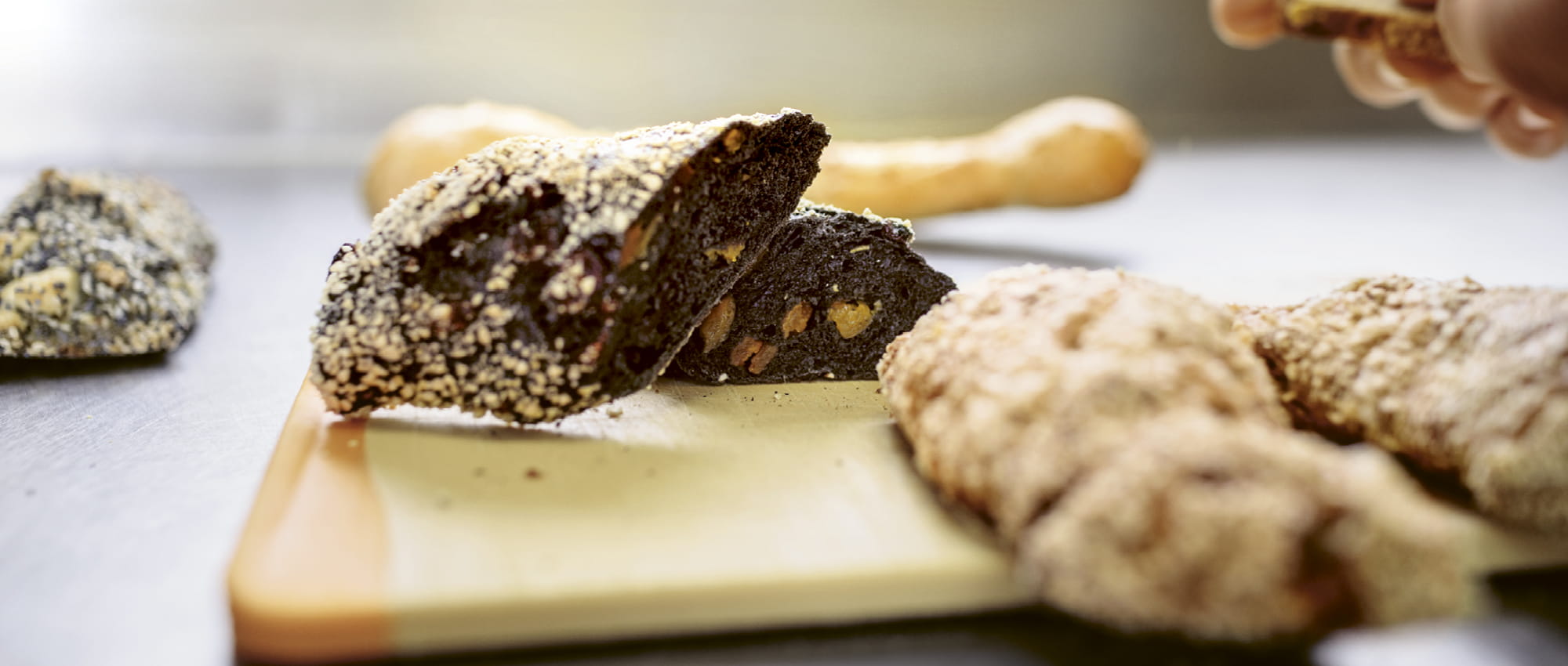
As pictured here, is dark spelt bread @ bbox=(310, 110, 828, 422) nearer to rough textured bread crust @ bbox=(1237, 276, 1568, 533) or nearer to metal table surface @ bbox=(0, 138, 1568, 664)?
metal table surface @ bbox=(0, 138, 1568, 664)

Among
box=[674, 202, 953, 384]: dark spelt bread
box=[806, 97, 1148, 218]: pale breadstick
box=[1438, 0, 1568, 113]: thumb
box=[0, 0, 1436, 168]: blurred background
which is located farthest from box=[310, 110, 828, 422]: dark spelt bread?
box=[0, 0, 1436, 168]: blurred background

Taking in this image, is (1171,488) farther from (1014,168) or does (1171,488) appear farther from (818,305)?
(1014,168)

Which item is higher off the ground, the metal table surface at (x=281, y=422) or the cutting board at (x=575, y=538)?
the cutting board at (x=575, y=538)

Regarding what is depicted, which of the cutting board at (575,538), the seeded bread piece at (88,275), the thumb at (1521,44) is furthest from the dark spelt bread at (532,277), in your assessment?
the thumb at (1521,44)

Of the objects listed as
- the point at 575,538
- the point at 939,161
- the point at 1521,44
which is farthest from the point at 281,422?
the point at 939,161

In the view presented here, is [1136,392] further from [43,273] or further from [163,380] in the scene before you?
[43,273]

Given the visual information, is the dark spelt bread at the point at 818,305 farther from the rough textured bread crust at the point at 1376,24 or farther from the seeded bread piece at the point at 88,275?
the rough textured bread crust at the point at 1376,24

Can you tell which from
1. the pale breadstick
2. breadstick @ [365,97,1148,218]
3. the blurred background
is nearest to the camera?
breadstick @ [365,97,1148,218]
